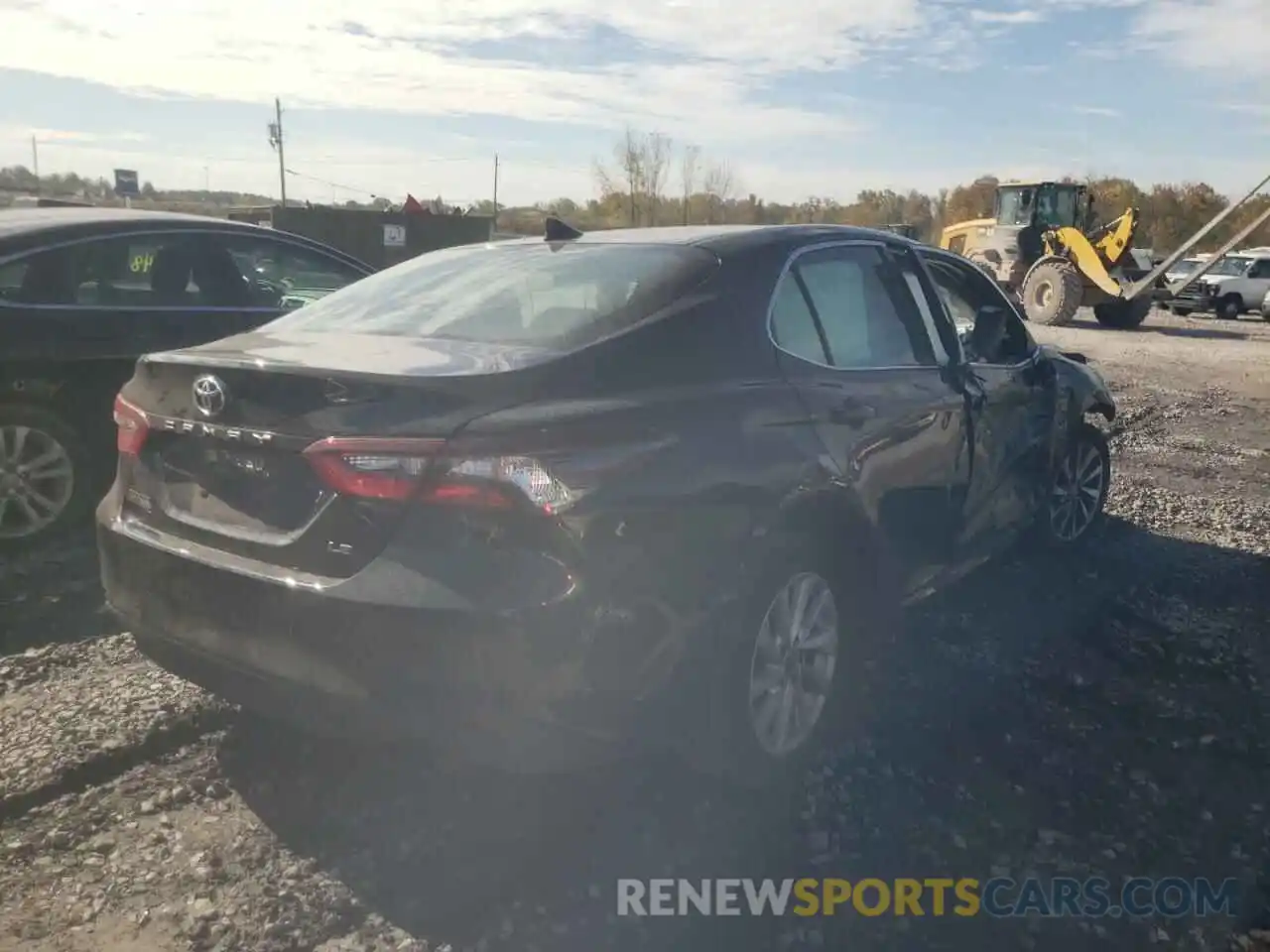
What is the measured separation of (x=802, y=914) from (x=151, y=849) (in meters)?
1.70

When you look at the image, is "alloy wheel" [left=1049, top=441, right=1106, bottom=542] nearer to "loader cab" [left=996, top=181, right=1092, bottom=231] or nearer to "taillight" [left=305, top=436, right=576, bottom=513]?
"taillight" [left=305, top=436, right=576, bottom=513]

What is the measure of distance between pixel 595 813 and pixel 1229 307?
31.0 meters

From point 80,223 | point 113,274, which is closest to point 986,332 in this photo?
point 113,274

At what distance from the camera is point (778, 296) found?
3.37 m

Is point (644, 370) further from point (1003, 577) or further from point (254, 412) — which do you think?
point (1003, 577)

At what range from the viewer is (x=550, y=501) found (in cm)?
247

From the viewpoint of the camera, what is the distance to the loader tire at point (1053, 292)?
22172 millimetres

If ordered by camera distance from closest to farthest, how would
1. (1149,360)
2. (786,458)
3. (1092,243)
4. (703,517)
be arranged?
(703,517)
(786,458)
(1149,360)
(1092,243)

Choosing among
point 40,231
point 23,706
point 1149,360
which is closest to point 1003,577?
point 23,706

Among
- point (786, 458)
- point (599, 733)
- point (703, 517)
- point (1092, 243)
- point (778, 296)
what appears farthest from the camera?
point (1092, 243)

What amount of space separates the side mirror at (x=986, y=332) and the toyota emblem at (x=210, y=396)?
298 centimetres

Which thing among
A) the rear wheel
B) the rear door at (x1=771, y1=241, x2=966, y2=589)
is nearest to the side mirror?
the rear door at (x1=771, y1=241, x2=966, y2=589)

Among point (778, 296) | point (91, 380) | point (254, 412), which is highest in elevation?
point (778, 296)

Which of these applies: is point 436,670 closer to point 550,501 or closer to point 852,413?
point 550,501
